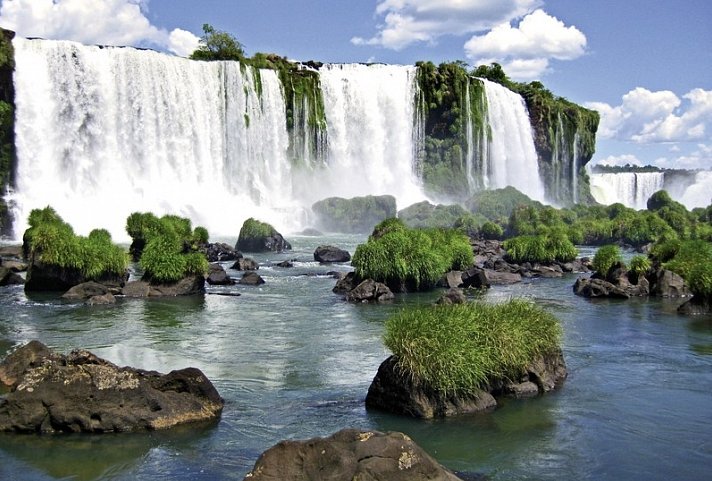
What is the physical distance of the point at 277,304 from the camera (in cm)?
2703

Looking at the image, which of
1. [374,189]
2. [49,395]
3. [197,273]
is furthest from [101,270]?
[374,189]

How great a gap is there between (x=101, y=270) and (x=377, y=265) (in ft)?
32.4

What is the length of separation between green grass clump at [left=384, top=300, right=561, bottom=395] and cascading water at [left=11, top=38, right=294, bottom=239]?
135 feet

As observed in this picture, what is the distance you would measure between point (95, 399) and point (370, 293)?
620 inches

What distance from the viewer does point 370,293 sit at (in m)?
27.6

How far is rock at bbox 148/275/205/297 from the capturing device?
28.3 meters

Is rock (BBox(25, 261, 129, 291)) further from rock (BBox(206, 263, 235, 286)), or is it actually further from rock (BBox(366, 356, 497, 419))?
rock (BBox(366, 356, 497, 419))

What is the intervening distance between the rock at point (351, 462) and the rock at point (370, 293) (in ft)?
60.1

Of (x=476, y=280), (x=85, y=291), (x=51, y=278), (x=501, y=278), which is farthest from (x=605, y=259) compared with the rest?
(x=51, y=278)

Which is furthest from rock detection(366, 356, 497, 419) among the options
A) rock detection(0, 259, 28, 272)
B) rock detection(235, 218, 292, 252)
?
rock detection(235, 218, 292, 252)

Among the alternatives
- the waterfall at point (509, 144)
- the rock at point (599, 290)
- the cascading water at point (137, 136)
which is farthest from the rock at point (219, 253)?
the waterfall at point (509, 144)

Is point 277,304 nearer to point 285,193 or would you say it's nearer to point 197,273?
point 197,273

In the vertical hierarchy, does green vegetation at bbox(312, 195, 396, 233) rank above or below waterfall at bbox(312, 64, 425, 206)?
below

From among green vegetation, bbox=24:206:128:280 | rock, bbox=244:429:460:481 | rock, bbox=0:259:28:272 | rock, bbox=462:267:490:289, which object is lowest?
rock, bbox=244:429:460:481
